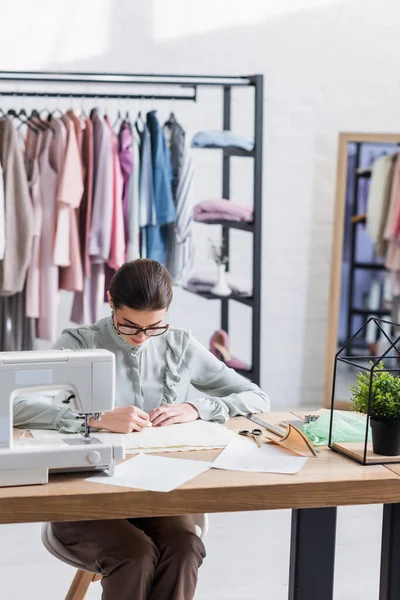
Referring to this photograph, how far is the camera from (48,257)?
4488 millimetres

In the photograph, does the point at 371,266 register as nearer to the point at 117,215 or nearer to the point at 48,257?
the point at 117,215

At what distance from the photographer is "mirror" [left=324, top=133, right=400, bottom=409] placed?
5.64 m

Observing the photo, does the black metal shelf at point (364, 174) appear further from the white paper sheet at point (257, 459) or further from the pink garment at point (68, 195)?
the white paper sheet at point (257, 459)

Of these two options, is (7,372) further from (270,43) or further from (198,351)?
(270,43)

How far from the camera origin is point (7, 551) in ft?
11.1

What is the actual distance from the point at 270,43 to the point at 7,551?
143 inches

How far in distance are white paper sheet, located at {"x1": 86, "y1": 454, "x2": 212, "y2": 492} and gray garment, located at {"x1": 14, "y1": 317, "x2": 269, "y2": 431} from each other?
1.34ft

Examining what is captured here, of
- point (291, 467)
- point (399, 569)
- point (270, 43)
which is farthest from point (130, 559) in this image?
point (270, 43)

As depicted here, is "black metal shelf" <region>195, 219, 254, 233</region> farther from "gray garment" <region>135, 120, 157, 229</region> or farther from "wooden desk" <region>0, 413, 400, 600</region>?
"wooden desk" <region>0, 413, 400, 600</region>

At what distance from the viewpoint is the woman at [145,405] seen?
2088 mm

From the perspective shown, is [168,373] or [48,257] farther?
[48,257]

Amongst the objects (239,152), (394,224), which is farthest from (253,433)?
(394,224)

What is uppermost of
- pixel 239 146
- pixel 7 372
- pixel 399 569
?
pixel 239 146

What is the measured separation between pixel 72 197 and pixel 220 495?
9.00ft
